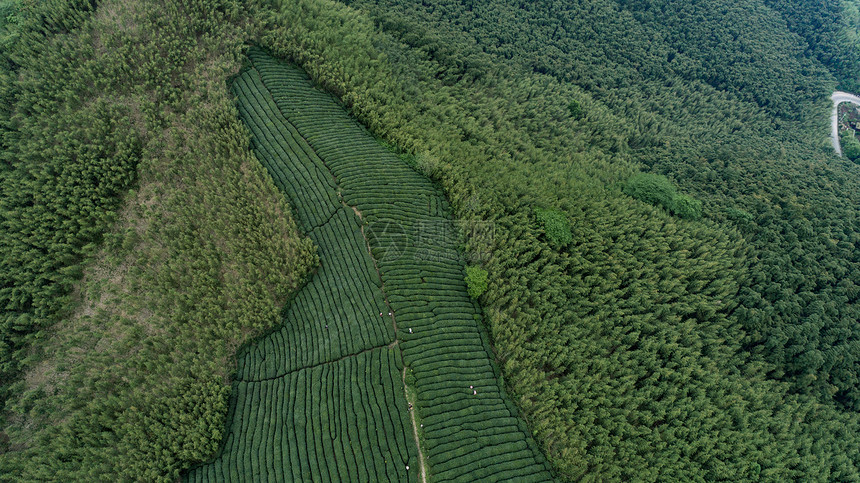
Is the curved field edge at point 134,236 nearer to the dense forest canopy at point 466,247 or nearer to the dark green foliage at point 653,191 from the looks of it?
the dense forest canopy at point 466,247

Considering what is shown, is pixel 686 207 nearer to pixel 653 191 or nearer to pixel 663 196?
pixel 663 196

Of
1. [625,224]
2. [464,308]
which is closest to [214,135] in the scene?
[464,308]

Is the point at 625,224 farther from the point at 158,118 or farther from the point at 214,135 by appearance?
the point at 158,118

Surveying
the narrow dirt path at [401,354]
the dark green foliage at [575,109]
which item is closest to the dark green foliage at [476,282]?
the narrow dirt path at [401,354]

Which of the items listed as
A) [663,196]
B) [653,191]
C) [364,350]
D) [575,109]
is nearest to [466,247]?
[364,350]

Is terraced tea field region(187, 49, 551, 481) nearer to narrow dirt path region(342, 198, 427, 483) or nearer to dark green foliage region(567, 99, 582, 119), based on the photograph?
narrow dirt path region(342, 198, 427, 483)

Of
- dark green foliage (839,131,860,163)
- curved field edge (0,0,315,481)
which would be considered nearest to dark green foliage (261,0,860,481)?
dark green foliage (839,131,860,163)
